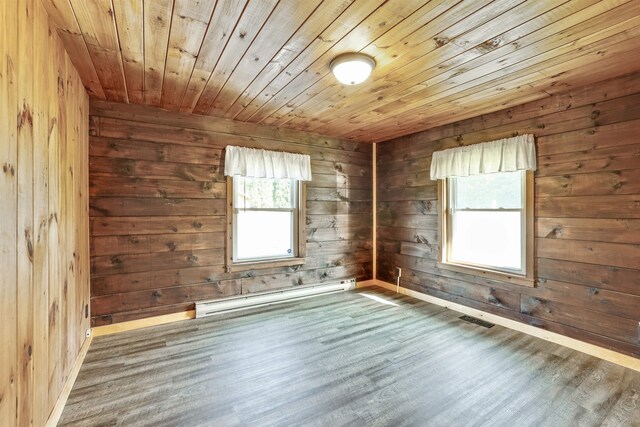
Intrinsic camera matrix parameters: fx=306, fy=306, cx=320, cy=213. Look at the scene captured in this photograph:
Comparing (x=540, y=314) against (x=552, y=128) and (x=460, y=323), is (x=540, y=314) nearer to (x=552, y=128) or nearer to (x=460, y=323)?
(x=460, y=323)

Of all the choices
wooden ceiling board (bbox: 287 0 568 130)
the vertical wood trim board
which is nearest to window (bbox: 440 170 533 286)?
the vertical wood trim board

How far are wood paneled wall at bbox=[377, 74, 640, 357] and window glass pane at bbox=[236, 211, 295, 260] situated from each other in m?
2.27

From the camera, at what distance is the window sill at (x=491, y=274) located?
3.04 metres

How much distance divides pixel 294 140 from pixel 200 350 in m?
2.69

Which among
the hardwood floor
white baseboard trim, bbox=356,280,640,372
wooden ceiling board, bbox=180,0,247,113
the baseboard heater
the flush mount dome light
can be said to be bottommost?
the hardwood floor

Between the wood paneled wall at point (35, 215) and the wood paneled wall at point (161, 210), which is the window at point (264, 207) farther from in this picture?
the wood paneled wall at point (35, 215)

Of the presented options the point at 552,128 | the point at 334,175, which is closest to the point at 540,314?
the point at 552,128

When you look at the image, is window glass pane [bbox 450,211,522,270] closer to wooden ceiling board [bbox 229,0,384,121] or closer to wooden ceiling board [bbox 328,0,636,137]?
wooden ceiling board [bbox 328,0,636,137]

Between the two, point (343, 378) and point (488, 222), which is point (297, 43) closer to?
point (343, 378)

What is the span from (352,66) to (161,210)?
2444mm

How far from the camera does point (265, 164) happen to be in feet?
12.4

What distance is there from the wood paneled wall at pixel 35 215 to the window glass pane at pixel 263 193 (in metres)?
1.68

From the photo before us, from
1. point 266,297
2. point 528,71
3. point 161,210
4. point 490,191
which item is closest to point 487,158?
point 490,191

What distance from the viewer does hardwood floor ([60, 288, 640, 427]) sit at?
6.07 ft
